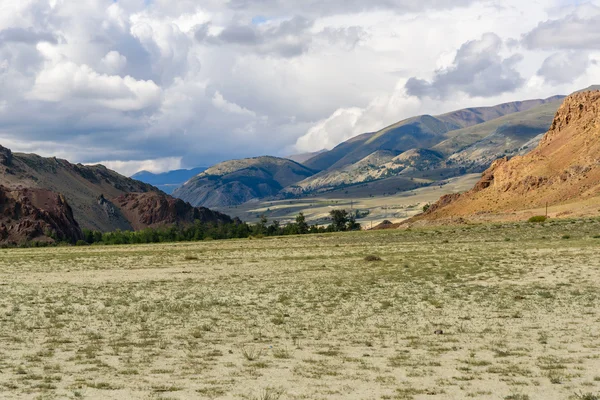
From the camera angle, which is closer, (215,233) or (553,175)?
(553,175)

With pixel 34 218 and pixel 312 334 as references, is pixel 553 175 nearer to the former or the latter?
pixel 34 218

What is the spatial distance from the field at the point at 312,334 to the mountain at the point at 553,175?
80057 millimetres

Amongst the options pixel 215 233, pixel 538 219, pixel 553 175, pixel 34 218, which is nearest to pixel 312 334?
pixel 538 219

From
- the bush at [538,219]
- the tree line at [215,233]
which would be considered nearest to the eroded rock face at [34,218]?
the tree line at [215,233]

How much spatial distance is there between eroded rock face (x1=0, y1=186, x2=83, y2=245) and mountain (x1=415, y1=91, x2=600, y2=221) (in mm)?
83506

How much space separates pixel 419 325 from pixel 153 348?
344 inches

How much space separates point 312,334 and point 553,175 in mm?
117312

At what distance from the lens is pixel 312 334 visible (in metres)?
20.5

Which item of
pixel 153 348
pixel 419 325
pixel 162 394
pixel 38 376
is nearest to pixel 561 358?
pixel 419 325

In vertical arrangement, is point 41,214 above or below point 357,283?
above

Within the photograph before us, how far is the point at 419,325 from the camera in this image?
2169 cm

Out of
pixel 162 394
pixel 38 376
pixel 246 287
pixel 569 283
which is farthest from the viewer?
pixel 246 287

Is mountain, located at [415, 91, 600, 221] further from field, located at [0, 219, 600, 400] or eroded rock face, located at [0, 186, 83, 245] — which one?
eroded rock face, located at [0, 186, 83, 245]

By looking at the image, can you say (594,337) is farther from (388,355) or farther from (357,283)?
(357,283)
